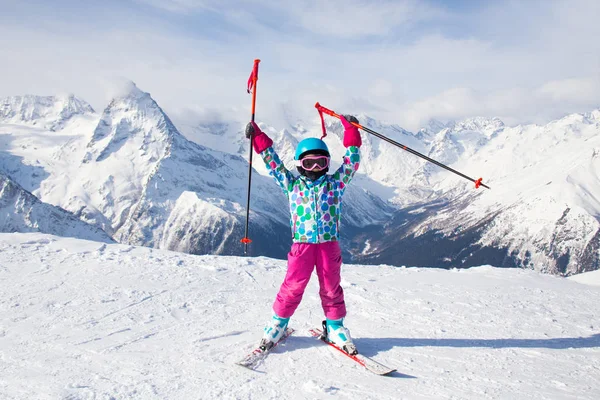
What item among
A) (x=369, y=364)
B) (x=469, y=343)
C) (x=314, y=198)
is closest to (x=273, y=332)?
(x=369, y=364)

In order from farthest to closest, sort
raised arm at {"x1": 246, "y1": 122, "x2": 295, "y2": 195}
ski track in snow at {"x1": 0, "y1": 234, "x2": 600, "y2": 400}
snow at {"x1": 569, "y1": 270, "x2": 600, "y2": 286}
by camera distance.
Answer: snow at {"x1": 569, "y1": 270, "x2": 600, "y2": 286} → raised arm at {"x1": 246, "y1": 122, "x2": 295, "y2": 195} → ski track in snow at {"x1": 0, "y1": 234, "x2": 600, "y2": 400}

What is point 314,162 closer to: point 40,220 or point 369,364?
point 369,364

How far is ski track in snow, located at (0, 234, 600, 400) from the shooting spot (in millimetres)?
5180

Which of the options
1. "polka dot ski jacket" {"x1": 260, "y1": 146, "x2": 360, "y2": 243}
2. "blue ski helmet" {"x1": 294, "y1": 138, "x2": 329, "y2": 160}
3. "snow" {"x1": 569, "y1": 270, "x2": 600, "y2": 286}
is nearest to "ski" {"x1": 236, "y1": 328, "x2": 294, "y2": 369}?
"polka dot ski jacket" {"x1": 260, "y1": 146, "x2": 360, "y2": 243}

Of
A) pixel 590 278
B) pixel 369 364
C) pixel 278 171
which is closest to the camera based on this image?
pixel 369 364

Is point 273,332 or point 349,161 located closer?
point 273,332

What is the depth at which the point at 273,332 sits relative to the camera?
21.2 feet

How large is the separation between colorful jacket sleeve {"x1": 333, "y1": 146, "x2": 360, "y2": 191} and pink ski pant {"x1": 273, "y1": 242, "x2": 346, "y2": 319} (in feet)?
3.42

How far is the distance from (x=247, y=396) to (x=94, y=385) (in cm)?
179

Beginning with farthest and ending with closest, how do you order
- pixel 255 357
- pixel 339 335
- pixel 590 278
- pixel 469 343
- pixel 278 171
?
pixel 590 278 → pixel 278 171 → pixel 469 343 → pixel 339 335 → pixel 255 357

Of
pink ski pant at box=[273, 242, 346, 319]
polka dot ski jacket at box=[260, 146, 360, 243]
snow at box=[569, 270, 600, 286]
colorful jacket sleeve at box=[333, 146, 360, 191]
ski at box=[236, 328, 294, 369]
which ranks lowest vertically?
snow at box=[569, 270, 600, 286]

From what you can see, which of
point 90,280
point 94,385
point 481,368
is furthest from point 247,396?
point 90,280

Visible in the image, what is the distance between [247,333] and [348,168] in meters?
3.18

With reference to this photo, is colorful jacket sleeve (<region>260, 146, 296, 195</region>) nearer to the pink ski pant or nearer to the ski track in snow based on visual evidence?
the pink ski pant
